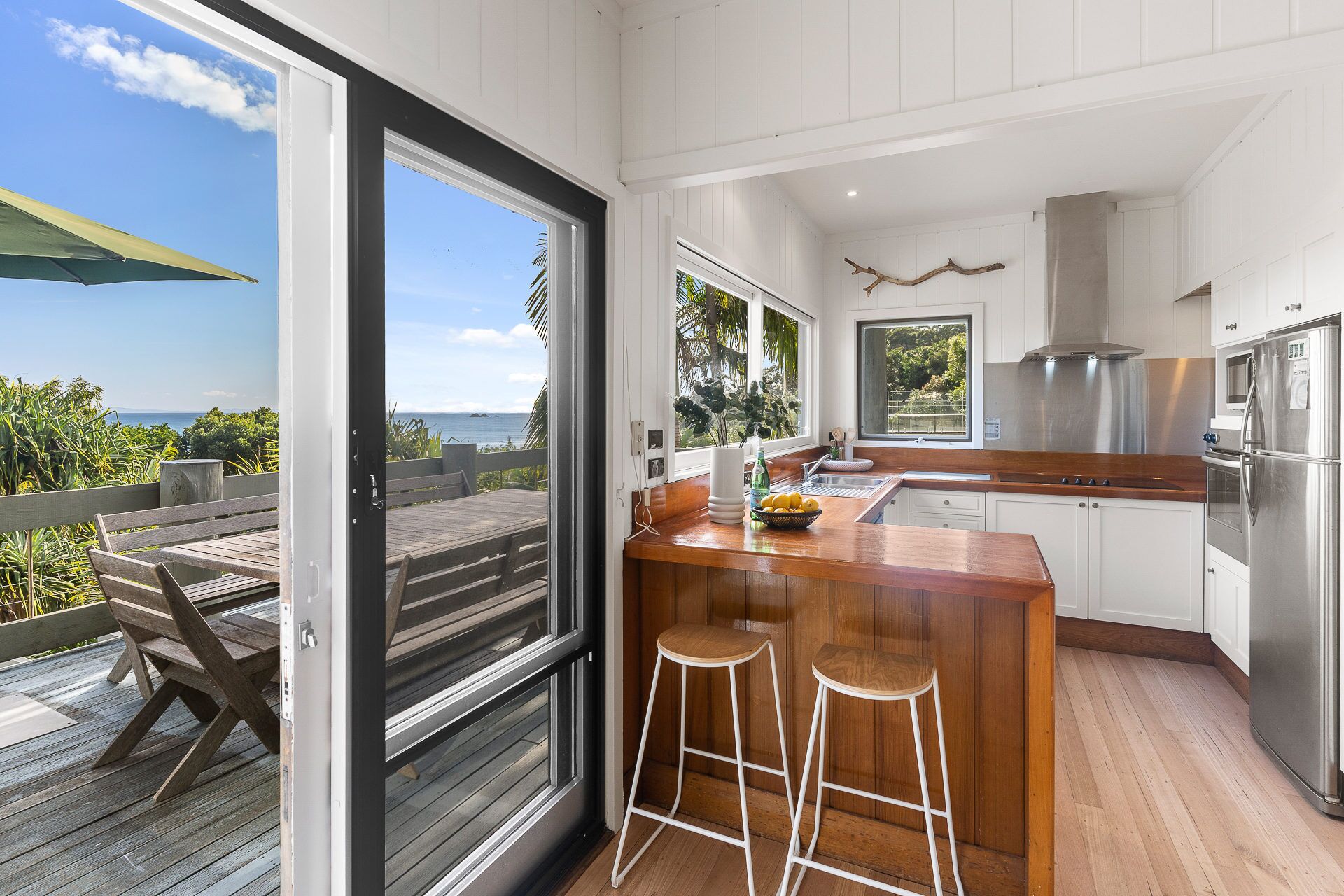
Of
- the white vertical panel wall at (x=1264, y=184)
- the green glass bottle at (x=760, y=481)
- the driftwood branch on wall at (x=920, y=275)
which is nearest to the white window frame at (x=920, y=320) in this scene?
the driftwood branch on wall at (x=920, y=275)

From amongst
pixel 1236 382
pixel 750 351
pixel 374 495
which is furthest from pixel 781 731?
pixel 1236 382

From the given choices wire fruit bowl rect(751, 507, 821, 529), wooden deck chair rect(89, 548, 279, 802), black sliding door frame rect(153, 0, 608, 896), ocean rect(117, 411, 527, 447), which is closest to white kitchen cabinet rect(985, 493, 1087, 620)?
wire fruit bowl rect(751, 507, 821, 529)

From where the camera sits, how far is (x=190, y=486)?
106 centimetres

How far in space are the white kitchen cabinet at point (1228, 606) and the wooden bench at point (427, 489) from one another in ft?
10.5

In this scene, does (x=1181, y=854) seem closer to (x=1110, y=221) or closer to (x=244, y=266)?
(x=244, y=266)

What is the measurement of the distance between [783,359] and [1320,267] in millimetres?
2421

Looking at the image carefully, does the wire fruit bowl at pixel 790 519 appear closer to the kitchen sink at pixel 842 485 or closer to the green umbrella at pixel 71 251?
the kitchen sink at pixel 842 485

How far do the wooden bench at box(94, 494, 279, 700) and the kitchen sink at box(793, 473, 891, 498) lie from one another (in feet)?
8.72

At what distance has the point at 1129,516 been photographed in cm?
367

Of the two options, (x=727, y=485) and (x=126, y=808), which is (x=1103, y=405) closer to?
(x=727, y=485)

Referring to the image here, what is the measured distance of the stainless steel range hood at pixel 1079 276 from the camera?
3.87m

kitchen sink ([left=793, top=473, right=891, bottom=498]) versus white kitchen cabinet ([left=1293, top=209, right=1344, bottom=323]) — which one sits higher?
white kitchen cabinet ([left=1293, top=209, right=1344, bottom=323])

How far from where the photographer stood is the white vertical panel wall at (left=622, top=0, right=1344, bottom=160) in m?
1.44

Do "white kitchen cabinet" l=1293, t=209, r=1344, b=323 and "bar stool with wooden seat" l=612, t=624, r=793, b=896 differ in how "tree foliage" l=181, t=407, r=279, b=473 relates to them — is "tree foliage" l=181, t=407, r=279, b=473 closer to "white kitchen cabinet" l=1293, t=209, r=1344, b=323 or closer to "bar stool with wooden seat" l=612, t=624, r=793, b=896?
"bar stool with wooden seat" l=612, t=624, r=793, b=896
